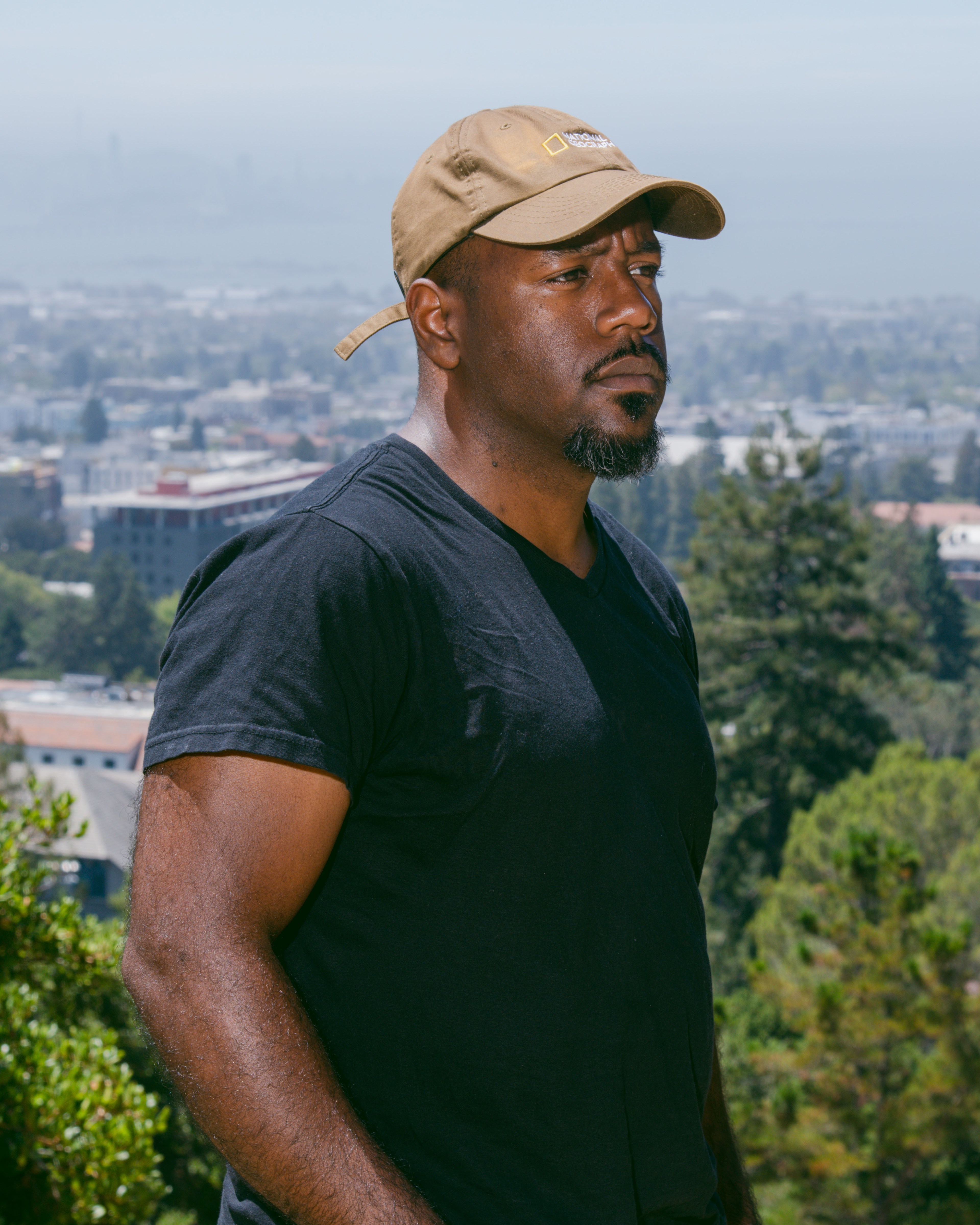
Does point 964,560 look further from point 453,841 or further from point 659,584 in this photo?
point 453,841

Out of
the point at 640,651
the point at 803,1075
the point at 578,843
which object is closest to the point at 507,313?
the point at 640,651

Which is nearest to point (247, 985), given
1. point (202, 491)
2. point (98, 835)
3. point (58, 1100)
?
point (58, 1100)

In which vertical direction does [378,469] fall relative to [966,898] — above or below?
above

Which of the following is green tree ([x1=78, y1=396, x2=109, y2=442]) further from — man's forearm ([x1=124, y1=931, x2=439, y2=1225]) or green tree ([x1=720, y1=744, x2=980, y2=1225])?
man's forearm ([x1=124, y1=931, x2=439, y2=1225])

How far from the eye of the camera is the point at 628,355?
1.04 meters

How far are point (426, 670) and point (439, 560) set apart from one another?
0.09 metres

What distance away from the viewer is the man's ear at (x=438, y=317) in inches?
41.3

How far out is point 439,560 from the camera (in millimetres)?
942

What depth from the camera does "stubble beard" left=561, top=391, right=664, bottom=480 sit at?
1.03 meters

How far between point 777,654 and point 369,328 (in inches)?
580

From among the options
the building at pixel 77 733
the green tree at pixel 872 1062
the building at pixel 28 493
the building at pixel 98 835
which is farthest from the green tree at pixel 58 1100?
the building at pixel 28 493

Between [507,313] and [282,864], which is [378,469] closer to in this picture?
[507,313]

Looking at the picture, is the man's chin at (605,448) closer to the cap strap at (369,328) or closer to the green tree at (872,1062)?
the cap strap at (369,328)

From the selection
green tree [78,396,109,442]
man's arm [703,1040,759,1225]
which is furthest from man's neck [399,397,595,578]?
green tree [78,396,109,442]
